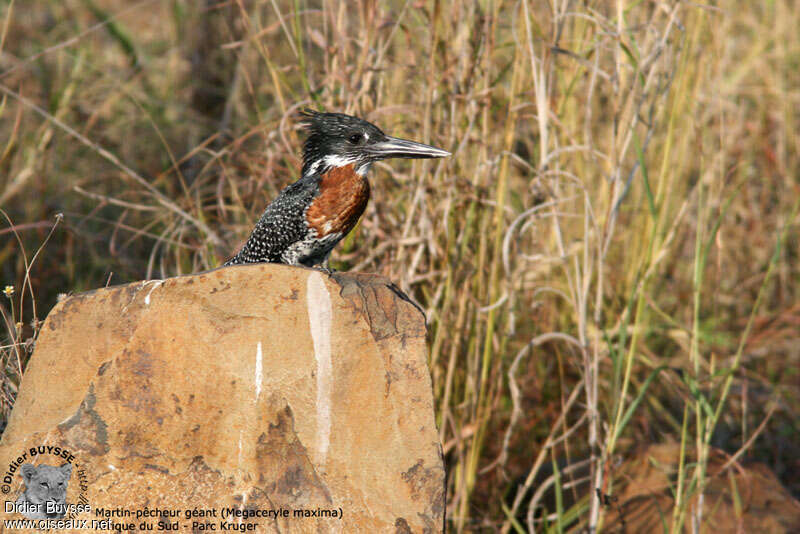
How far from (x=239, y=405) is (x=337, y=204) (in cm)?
89

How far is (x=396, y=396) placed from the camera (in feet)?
6.97

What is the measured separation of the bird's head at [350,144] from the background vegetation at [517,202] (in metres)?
0.28

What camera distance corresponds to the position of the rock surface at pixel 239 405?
6.47 feet

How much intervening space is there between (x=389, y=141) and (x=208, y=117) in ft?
10.1

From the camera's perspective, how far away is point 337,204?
8.80 ft

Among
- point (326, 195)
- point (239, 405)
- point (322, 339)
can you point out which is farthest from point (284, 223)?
point (239, 405)

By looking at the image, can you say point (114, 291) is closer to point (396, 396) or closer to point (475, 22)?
point (396, 396)

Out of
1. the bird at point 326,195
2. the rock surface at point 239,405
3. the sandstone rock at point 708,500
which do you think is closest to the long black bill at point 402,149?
the bird at point 326,195

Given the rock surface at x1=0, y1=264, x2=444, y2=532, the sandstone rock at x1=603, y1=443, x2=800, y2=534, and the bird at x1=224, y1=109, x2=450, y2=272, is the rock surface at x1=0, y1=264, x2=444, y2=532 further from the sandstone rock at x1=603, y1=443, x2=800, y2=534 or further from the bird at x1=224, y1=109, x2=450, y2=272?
the sandstone rock at x1=603, y1=443, x2=800, y2=534

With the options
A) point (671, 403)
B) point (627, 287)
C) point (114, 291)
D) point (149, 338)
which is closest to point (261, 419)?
point (149, 338)

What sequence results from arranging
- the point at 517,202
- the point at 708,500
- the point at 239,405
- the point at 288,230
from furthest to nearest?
the point at 517,202, the point at 708,500, the point at 288,230, the point at 239,405

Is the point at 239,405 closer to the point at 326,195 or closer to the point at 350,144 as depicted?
the point at 326,195

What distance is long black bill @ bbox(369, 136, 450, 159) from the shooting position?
8.61 ft

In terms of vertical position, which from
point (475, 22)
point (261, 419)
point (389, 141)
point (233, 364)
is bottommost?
point (261, 419)
